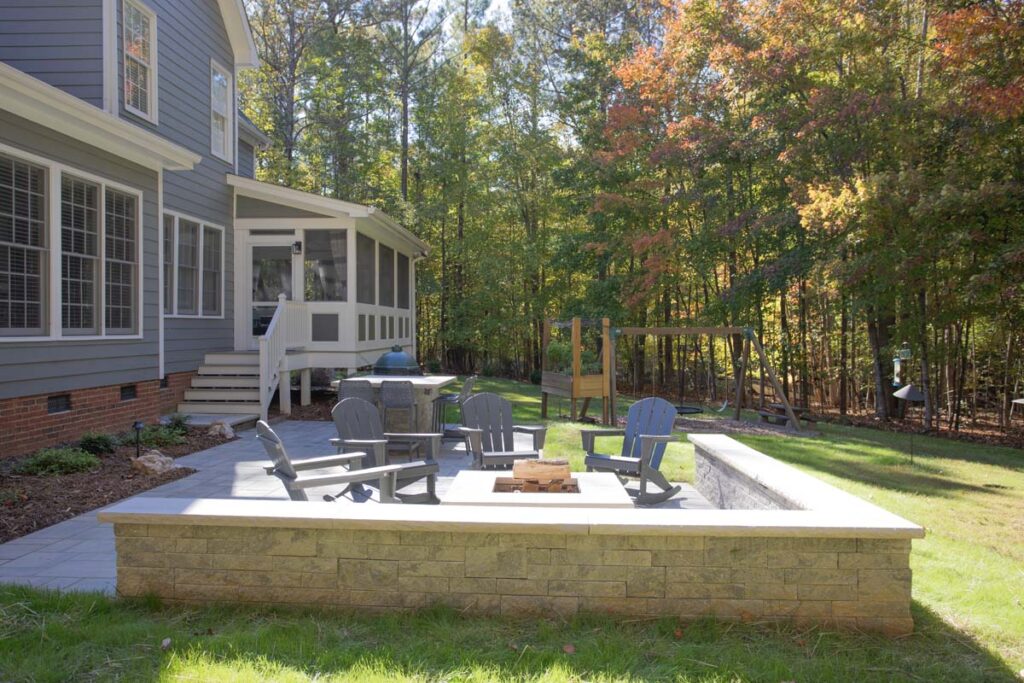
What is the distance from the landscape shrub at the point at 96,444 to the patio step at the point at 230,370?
3.27 meters

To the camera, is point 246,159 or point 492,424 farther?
point 246,159

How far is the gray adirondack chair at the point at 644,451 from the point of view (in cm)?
554

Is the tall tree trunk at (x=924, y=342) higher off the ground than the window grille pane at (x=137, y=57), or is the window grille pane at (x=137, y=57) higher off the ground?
the window grille pane at (x=137, y=57)

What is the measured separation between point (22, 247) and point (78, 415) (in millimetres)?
1958

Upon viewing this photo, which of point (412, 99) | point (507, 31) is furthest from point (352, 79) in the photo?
point (507, 31)

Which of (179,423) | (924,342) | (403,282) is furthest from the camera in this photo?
(403,282)

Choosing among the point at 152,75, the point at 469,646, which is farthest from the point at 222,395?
the point at 469,646

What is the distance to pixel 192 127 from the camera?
11.4m

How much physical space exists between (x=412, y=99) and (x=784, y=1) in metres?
13.6

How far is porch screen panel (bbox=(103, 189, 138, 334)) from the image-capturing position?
868 cm

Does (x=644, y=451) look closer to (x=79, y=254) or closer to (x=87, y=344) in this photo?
(x=87, y=344)

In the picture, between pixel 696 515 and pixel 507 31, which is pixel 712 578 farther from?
pixel 507 31

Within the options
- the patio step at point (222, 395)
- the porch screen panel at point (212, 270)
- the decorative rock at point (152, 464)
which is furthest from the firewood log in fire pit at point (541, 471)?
the porch screen panel at point (212, 270)

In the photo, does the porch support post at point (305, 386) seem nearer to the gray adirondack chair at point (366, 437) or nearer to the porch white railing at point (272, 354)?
the porch white railing at point (272, 354)
